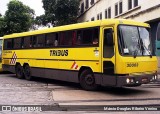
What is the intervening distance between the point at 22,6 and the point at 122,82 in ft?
120

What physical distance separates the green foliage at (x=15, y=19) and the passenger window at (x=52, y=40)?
28137 mm

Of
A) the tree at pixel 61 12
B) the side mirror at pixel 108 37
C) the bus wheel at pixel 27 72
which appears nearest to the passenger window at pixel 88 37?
the side mirror at pixel 108 37

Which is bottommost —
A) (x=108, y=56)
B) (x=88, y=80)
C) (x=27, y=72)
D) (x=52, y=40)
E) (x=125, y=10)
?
(x=88, y=80)

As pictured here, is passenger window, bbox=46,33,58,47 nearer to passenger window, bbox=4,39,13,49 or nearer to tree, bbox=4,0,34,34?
passenger window, bbox=4,39,13,49

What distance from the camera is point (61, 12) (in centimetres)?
4809

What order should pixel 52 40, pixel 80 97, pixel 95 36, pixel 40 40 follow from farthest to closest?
pixel 40 40, pixel 52 40, pixel 95 36, pixel 80 97

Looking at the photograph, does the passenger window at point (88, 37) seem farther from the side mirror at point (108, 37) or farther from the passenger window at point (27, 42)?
the passenger window at point (27, 42)

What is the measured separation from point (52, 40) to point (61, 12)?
31840 mm

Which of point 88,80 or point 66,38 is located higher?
point 66,38

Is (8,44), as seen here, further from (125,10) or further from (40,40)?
(125,10)

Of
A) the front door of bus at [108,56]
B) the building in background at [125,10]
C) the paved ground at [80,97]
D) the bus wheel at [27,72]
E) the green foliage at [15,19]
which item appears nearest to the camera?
the paved ground at [80,97]

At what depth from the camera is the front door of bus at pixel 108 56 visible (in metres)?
12.7

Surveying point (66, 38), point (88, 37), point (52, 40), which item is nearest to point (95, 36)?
point (88, 37)

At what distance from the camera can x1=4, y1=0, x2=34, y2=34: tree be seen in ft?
147
